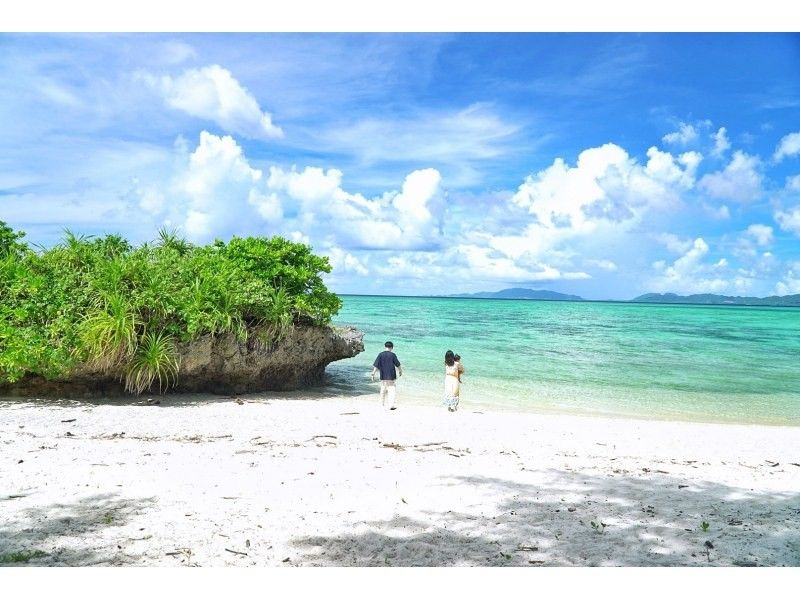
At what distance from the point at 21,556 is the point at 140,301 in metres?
8.47

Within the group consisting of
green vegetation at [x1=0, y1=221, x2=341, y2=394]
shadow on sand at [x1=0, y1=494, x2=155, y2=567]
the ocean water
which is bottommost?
the ocean water

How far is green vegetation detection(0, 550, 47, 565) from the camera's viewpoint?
14.3 ft

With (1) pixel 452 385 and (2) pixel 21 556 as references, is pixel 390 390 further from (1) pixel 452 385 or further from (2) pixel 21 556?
(2) pixel 21 556

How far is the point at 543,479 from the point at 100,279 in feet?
31.7

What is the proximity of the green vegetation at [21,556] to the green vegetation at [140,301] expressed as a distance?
780 cm

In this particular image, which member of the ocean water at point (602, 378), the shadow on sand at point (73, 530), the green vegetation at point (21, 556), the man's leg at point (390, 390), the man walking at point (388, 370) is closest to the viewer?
the green vegetation at point (21, 556)

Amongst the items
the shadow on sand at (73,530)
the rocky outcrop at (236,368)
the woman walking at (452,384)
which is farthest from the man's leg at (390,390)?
the shadow on sand at (73,530)

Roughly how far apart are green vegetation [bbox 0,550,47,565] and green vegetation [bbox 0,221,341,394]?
7.80m

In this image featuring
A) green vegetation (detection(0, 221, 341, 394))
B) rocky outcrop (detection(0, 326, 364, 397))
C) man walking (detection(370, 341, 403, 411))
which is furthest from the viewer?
man walking (detection(370, 341, 403, 411))

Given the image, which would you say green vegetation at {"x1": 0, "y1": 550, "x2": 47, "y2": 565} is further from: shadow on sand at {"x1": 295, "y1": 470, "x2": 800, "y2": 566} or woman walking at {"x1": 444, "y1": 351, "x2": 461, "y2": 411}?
woman walking at {"x1": 444, "y1": 351, "x2": 461, "y2": 411}

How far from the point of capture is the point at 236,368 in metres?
13.8

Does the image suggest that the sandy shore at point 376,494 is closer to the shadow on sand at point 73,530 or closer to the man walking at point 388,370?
the shadow on sand at point 73,530

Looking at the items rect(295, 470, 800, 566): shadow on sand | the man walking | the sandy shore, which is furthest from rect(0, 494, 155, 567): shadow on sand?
the man walking

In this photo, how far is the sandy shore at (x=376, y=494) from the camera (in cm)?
471
